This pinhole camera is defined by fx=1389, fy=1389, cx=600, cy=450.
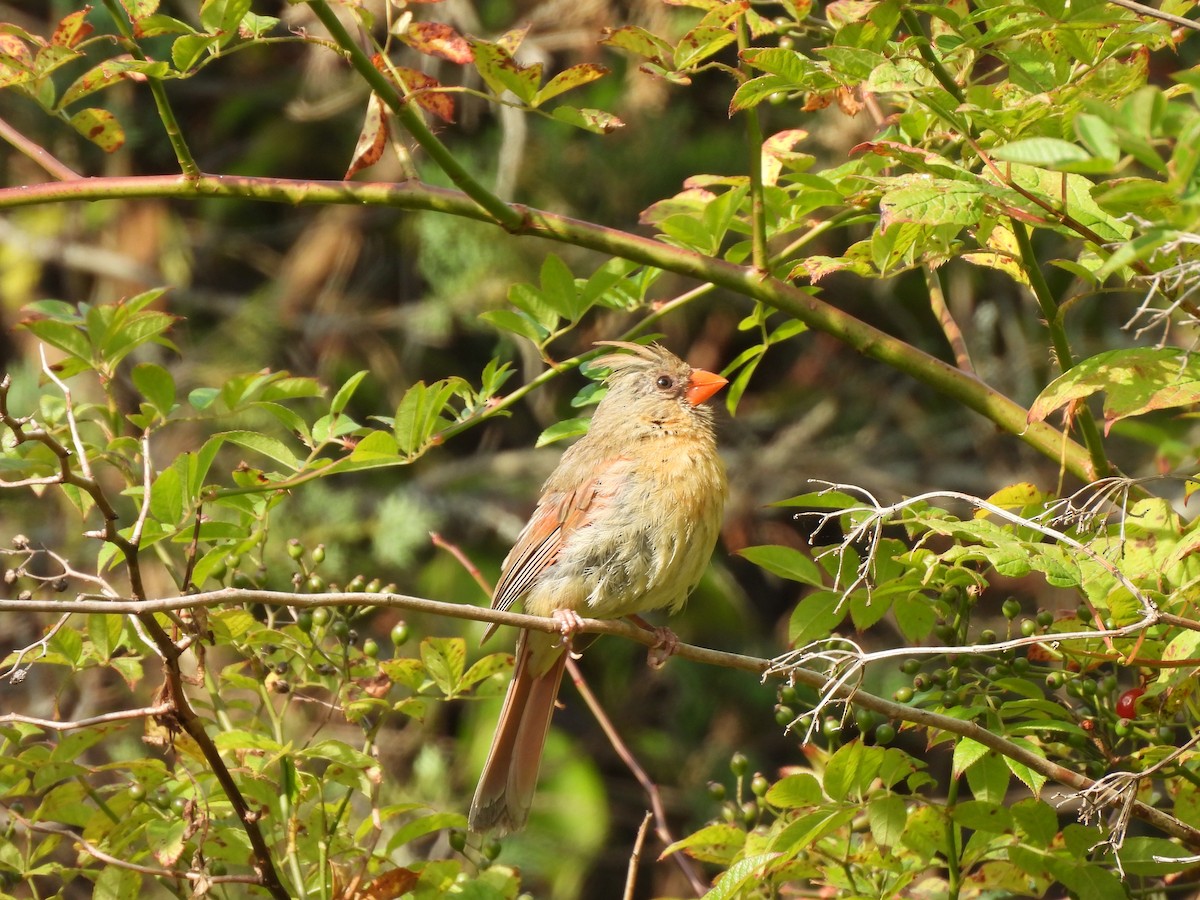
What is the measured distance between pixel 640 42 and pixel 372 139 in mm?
553

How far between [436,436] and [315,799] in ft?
2.52

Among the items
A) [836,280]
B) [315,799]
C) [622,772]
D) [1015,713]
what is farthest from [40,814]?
[836,280]

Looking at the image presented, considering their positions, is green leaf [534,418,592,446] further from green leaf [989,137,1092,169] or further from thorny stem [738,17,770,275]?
green leaf [989,137,1092,169]

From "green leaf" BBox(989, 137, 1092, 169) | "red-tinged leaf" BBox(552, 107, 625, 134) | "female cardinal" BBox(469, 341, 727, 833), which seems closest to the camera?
"green leaf" BBox(989, 137, 1092, 169)

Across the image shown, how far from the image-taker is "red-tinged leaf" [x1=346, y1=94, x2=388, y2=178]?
262 centimetres

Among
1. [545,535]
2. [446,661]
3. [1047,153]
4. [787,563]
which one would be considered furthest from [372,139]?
[545,535]

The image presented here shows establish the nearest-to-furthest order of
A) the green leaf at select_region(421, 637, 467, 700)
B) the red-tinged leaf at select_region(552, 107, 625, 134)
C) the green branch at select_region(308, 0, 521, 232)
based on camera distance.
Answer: the green branch at select_region(308, 0, 521, 232) < the red-tinged leaf at select_region(552, 107, 625, 134) < the green leaf at select_region(421, 637, 467, 700)

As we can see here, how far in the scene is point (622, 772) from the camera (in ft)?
21.4

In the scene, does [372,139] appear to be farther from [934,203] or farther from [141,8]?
[934,203]

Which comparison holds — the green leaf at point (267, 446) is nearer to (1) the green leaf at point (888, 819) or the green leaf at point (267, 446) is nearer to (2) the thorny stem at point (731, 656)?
(2) the thorny stem at point (731, 656)

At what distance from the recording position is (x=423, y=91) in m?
2.54

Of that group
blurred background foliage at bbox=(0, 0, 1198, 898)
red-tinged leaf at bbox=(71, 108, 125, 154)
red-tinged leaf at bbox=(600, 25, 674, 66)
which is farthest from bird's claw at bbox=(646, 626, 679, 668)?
blurred background foliage at bbox=(0, 0, 1198, 898)

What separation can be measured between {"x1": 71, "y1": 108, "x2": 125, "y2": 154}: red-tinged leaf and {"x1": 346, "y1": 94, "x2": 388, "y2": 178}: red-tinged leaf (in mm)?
558

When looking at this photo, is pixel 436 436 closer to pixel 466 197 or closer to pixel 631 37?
pixel 466 197
